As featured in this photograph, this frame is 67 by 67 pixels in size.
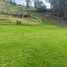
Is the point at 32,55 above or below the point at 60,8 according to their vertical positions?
above

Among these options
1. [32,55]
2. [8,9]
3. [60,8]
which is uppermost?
[32,55]

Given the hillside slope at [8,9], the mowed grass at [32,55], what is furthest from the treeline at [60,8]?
the mowed grass at [32,55]

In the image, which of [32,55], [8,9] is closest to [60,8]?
[8,9]

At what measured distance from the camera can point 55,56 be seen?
A: 2247 cm

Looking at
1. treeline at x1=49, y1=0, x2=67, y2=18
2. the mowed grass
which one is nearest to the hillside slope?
treeline at x1=49, y1=0, x2=67, y2=18

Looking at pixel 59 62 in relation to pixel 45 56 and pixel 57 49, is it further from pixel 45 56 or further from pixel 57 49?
pixel 57 49

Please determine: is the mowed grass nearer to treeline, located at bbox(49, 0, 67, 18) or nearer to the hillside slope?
the hillside slope

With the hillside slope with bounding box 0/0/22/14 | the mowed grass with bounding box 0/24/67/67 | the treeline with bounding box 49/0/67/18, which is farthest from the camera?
the treeline with bounding box 49/0/67/18

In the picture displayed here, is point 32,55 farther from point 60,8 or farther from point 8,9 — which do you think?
point 60,8

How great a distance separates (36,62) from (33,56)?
144cm

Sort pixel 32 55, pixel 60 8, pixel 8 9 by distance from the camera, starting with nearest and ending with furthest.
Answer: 1. pixel 32 55
2. pixel 8 9
3. pixel 60 8

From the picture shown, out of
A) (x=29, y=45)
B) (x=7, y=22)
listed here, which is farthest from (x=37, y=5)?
(x=29, y=45)

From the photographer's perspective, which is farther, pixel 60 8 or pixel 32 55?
pixel 60 8

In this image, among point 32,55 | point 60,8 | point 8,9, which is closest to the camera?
point 32,55
